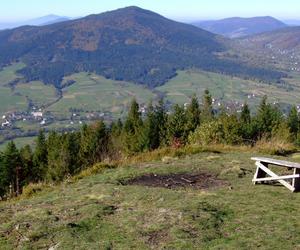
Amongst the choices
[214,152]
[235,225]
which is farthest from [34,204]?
[214,152]

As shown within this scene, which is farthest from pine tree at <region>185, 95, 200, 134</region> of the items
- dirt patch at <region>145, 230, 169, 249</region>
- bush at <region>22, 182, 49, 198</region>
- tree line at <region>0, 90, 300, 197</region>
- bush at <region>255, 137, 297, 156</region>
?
dirt patch at <region>145, 230, 169, 249</region>

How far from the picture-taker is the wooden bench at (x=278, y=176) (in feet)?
42.5

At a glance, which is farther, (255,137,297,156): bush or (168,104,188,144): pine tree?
(168,104,188,144): pine tree

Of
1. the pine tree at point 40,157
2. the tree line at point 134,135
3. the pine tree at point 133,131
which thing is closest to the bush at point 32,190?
the tree line at point 134,135

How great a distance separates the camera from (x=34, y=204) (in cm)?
1229

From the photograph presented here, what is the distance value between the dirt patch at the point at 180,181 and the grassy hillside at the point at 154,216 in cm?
6

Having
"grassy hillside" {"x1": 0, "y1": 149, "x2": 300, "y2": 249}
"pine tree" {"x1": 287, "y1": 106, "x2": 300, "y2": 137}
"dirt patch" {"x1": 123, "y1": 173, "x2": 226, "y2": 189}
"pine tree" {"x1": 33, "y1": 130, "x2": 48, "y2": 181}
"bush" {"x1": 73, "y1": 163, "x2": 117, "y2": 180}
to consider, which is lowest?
"pine tree" {"x1": 33, "y1": 130, "x2": 48, "y2": 181}

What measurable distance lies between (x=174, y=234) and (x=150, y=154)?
29.9 ft

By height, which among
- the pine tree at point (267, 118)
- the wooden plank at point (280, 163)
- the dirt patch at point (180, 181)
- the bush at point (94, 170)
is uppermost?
the wooden plank at point (280, 163)

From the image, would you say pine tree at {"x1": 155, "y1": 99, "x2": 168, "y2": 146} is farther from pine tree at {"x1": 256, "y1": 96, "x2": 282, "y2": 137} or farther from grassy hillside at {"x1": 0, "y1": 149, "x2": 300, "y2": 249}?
grassy hillside at {"x1": 0, "y1": 149, "x2": 300, "y2": 249}

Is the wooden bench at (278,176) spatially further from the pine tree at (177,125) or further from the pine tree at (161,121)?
the pine tree at (161,121)

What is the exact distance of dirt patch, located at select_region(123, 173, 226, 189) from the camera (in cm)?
1390

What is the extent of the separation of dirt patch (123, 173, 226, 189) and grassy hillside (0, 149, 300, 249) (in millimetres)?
60

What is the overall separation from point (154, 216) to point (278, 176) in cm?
458
